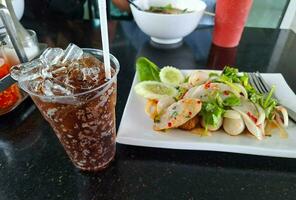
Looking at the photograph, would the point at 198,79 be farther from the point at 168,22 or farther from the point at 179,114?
the point at 168,22

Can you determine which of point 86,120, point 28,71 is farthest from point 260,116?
point 28,71

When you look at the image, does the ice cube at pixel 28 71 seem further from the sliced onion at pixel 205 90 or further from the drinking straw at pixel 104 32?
the sliced onion at pixel 205 90

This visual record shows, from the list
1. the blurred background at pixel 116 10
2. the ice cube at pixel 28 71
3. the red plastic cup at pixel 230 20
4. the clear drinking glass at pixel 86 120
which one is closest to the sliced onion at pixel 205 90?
the clear drinking glass at pixel 86 120

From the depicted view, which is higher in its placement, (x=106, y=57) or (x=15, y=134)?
(x=106, y=57)

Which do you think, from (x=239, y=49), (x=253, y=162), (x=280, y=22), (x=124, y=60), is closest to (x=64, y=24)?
(x=124, y=60)

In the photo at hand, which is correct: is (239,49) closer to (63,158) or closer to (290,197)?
(290,197)

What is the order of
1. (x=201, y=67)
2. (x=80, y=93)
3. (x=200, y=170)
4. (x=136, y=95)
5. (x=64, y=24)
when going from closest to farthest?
(x=80, y=93), (x=200, y=170), (x=136, y=95), (x=201, y=67), (x=64, y=24)

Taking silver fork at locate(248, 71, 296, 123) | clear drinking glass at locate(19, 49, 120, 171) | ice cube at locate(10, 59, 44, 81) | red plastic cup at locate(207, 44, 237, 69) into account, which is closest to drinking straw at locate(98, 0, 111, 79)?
clear drinking glass at locate(19, 49, 120, 171)
